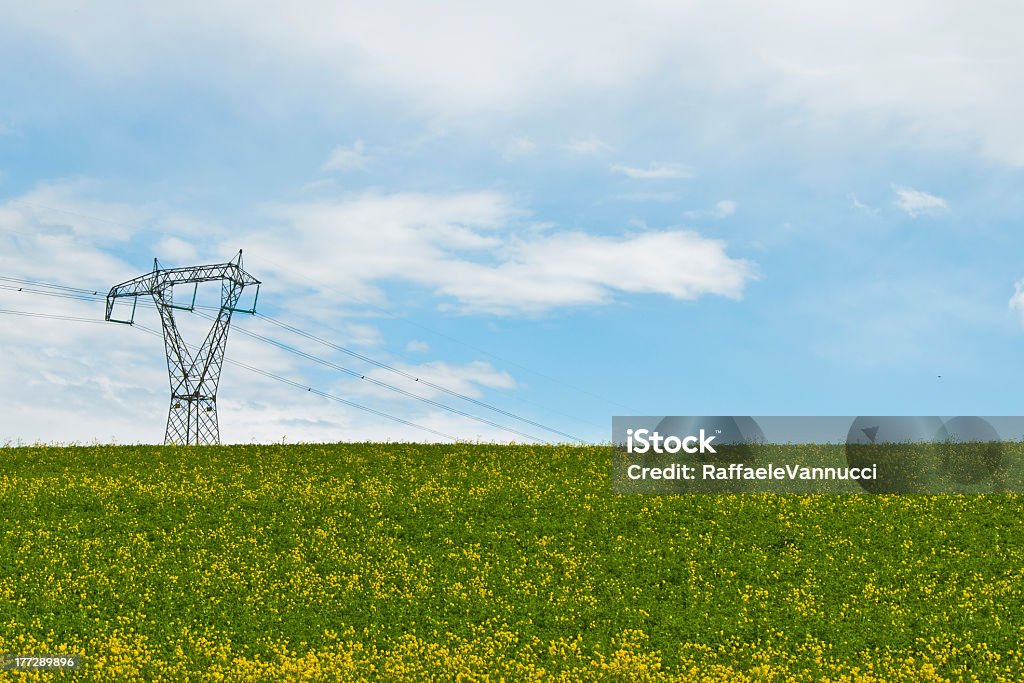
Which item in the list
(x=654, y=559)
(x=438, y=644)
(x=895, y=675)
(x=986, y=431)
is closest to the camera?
(x=895, y=675)

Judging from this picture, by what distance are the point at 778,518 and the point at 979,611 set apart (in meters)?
7.19

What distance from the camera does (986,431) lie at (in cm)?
4022

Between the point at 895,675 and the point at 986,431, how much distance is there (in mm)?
21970

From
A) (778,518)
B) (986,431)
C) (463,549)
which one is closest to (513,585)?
(463,549)

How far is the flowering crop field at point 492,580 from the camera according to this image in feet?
74.3

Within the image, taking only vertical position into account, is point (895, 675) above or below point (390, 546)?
below

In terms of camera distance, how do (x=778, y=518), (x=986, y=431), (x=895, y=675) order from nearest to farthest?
(x=895, y=675) < (x=778, y=518) < (x=986, y=431)

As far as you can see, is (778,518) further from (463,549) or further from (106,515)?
(106,515)

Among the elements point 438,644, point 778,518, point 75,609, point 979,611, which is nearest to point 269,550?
point 75,609

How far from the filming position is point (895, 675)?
2197 centimetres

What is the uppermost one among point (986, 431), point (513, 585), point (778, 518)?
point (986, 431)

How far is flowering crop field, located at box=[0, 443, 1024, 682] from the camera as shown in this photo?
74.3 ft

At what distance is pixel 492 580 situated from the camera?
26.6m

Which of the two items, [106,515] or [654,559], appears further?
[106,515]
